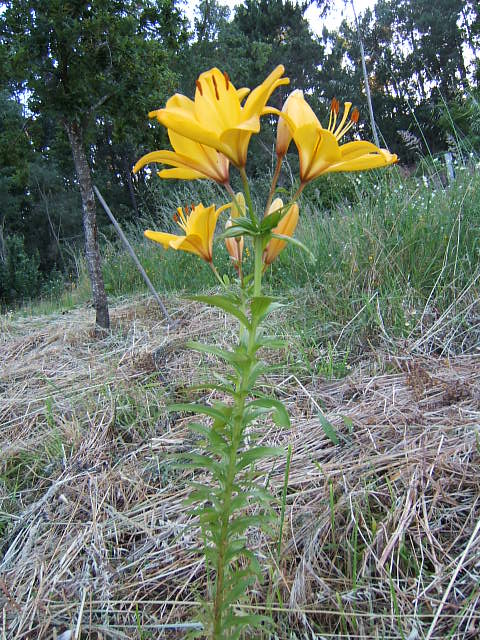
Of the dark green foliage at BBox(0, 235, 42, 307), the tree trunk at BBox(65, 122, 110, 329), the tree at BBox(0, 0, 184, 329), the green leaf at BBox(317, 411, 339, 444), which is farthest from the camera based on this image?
the dark green foliage at BBox(0, 235, 42, 307)

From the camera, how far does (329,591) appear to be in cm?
92

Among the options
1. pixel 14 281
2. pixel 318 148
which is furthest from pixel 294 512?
pixel 14 281

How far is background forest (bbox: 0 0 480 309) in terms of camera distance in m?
2.67

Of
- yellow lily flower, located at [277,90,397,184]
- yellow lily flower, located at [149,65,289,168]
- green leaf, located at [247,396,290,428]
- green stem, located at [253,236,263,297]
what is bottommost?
green leaf, located at [247,396,290,428]

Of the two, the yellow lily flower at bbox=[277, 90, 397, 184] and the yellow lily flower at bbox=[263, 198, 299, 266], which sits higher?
the yellow lily flower at bbox=[277, 90, 397, 184]

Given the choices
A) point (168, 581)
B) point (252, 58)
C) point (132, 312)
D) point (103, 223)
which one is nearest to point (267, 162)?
point (252, 58)

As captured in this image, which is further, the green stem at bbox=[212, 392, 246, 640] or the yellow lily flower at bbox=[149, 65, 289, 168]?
the green stem at bbox=[212, 392, 246, 640]

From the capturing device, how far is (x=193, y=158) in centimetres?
67

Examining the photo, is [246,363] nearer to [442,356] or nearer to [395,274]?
[442,356]

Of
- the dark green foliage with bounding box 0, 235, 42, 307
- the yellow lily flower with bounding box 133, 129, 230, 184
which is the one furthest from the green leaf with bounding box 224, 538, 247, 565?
the dark green foliage with bounding box 0, 235, 42, 307

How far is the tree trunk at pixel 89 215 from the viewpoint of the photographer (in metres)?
2.85

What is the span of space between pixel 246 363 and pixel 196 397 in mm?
1141

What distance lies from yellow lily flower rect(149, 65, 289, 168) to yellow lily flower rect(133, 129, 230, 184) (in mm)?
58

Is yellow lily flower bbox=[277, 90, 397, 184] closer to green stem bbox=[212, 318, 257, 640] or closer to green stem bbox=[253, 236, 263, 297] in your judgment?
green stem bbox=[253, 236, 263, 297]
